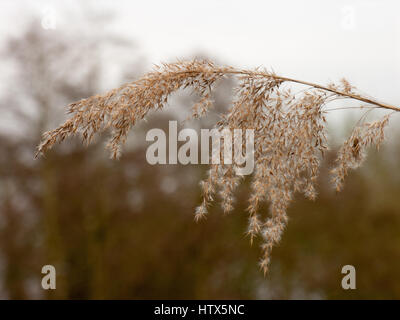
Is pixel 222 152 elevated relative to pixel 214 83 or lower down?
lower down

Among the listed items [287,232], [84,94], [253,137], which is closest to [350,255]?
[287,232]

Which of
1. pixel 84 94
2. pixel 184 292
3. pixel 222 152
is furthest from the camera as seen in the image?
pixel 184 292

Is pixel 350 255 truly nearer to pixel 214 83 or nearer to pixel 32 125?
pixel 32 125

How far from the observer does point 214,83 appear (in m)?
2.44

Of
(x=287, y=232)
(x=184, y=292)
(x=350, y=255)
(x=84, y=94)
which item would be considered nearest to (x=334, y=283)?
(x=350, y=255)

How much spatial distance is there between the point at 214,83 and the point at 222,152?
36 cm

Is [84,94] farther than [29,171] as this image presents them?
No

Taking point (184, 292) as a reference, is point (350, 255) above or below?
above

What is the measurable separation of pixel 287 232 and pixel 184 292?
315 centimetres
